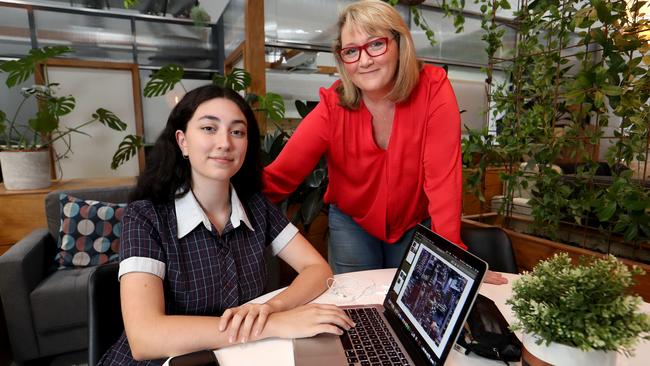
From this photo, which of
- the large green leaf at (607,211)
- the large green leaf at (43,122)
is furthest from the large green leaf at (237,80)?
the large green leaf at (607,211)

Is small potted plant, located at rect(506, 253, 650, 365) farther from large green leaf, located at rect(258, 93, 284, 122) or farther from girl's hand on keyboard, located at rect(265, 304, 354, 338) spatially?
large green leaf, located at rect(258, 93, 284, 122)

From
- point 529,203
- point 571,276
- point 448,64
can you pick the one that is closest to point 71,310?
point 571,276

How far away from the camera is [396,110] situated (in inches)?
56.3

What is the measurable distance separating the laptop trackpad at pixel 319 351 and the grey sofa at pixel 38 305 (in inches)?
67.2

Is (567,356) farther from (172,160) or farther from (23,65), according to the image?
(23,65)

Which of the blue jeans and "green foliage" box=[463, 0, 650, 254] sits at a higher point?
"green foliage" box=[463, 0, 650, 254]

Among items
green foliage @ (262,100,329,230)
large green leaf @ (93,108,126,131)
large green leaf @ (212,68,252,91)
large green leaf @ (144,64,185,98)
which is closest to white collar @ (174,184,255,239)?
green foliage @ (262,100,329,230)

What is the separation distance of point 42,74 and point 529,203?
406 centimetres

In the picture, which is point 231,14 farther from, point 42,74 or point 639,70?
point 639,70

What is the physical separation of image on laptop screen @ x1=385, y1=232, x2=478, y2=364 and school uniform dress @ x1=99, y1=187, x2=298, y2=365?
0.49 m

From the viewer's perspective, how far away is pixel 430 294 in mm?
812

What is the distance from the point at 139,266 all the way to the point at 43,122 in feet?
7.47

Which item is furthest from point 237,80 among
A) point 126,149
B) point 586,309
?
point 586,309

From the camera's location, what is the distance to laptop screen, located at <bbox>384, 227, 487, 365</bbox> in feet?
2.24
